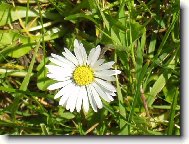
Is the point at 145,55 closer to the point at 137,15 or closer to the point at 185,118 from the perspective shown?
the point at 137,15

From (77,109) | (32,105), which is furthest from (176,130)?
(32,105)

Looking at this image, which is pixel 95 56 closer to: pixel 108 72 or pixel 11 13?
pixel 108 72

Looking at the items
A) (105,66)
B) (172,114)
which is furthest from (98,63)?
(172,114)

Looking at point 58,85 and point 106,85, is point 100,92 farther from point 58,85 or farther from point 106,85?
point 58,85

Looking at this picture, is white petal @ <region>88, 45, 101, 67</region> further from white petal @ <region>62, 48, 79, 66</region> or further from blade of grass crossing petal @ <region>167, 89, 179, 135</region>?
blade of grass crossing petal @ <region>167, 89, 179, 135</region>

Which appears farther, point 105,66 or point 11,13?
point 11,13

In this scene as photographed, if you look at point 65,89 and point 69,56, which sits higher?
point 69,56

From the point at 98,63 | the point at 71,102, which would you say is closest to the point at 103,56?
the point at 98,63

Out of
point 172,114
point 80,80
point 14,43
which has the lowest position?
point 172,114
